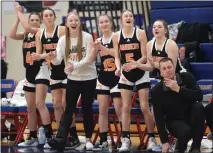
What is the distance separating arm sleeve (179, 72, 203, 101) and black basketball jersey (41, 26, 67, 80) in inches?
57.4

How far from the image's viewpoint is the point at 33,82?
20.2 ft

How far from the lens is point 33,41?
6.22 meters

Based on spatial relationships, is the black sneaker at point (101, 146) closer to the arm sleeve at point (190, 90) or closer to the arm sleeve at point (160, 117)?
the arm sleeve at point (160, 117)

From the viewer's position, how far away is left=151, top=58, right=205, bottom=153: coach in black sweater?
17.1 ft

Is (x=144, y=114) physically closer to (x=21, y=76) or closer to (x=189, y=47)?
(x=189, y=47)

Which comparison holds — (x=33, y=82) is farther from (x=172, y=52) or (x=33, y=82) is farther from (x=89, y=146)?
(x=172, y=52)

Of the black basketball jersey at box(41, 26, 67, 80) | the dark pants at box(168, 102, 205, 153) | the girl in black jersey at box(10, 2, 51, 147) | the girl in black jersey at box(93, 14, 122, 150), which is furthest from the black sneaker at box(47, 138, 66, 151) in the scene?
the dark pants at box(168, 102, 205, 153)

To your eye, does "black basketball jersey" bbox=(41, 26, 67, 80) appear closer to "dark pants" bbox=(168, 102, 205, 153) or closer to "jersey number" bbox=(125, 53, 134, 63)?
"jersey number" bbox=(125, 53, 134, 63)

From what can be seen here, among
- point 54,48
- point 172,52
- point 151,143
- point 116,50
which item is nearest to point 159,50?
point 172,52

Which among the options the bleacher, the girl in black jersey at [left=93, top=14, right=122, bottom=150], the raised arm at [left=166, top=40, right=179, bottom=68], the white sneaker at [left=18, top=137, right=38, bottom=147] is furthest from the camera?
the bleacher

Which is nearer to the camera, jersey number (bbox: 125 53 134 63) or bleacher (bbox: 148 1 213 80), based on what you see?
jersey number (bbox: 125 53 134 63)

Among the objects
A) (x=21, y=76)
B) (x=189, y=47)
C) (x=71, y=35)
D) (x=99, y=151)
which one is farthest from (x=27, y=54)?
(x=21, y=76)

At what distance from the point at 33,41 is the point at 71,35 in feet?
1.84

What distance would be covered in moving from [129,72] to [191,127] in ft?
3.21
